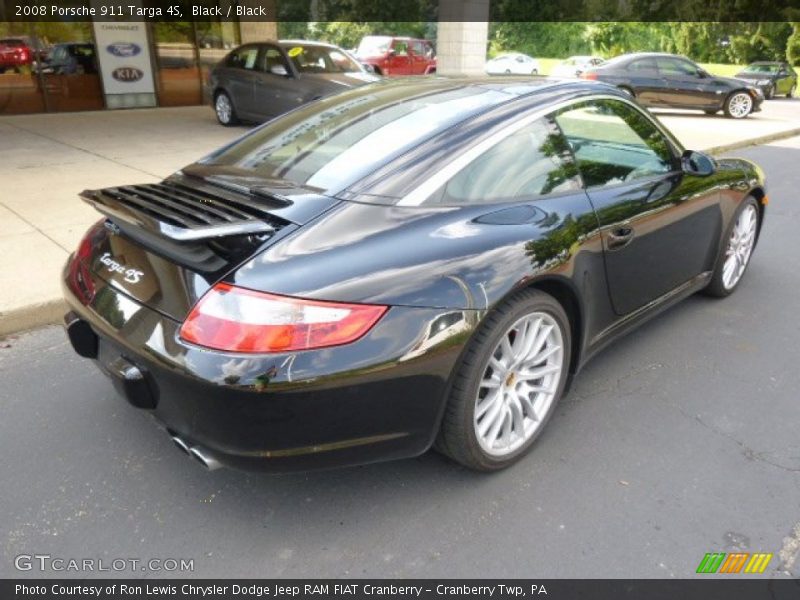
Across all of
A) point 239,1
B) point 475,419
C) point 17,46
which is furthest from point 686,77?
point 475,419

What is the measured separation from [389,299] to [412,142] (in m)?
0.81

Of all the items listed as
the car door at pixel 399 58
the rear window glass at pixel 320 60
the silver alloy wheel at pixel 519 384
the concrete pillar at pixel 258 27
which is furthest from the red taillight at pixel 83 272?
the car door at pixel 399 58

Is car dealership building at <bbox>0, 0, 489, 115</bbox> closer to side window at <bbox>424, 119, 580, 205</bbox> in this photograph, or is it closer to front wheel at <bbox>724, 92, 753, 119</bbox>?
front wheel at <bbox>724, 92, 753, 119</bbox>

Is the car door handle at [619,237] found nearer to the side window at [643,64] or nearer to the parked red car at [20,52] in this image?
the parked red car at [20,52]

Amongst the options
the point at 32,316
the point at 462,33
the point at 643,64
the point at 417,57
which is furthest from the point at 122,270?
the point at 417,57

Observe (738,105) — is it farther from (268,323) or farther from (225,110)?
(268,323)

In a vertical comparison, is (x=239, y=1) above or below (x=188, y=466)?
above

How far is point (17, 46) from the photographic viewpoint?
12000mm

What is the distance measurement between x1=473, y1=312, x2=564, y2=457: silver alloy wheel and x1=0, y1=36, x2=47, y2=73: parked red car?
13166 millimetres

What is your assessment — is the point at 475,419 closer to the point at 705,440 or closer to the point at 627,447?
the point at 627,447

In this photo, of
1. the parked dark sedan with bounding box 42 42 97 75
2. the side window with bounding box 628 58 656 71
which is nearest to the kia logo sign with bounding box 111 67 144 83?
the parked dark sedan with bounding box 42 42 97 75

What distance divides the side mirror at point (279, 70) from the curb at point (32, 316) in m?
7.35

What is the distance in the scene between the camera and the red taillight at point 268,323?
6.19 feet

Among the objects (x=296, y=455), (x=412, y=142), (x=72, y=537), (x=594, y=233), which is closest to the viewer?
(x=296, y=455)
